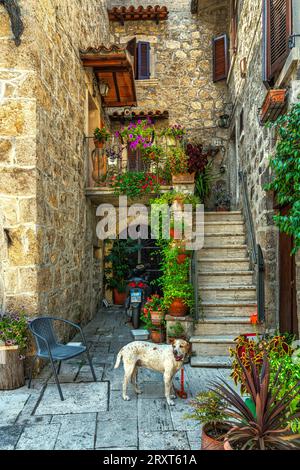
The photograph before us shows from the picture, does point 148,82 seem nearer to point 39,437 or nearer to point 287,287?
point 287,287

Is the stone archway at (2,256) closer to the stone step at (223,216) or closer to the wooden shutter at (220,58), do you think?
the stone step at (223,216)

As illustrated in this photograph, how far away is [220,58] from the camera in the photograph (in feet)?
32.2

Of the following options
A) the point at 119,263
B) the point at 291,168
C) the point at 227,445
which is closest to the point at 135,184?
the point at 119,263

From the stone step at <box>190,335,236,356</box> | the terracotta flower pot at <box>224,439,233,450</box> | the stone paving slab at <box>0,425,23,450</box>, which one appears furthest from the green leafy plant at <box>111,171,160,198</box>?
the terracotta flower pot at <box>224,439,233,450</box>

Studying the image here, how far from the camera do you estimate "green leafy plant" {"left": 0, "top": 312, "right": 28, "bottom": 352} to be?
4.08m

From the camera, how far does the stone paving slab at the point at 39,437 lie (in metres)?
2.84

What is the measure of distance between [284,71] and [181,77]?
6843 millimetres

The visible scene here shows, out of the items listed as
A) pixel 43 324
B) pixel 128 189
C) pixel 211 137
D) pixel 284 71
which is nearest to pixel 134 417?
pixel 43 324

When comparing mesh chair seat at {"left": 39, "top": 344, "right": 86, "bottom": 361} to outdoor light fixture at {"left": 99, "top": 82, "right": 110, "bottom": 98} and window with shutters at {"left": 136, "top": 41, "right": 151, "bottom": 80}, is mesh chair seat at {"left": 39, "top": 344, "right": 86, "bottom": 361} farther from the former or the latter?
window with shutters at {"left": 136, "top": 41, "right": 151, "bottom": 80}

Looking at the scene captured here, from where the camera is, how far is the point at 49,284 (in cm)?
489

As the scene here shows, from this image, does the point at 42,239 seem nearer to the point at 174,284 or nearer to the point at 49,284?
the point at 49,284

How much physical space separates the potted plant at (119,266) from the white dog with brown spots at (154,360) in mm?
5408

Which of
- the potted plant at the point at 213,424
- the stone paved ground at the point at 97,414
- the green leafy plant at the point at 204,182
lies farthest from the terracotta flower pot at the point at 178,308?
the green leafy plant at the point at 204,182

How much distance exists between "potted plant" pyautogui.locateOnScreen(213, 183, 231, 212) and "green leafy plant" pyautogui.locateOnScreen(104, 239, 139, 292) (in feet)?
7.55
